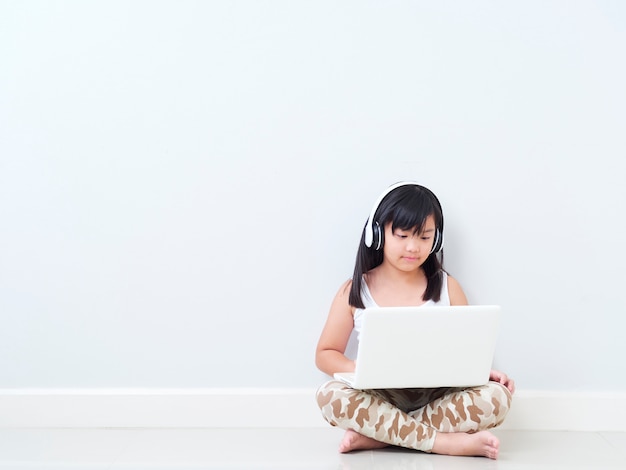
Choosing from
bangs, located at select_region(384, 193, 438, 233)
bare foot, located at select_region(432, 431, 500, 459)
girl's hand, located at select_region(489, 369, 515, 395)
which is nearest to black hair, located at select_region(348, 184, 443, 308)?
bangs, located at select_region(384, 193, 438, 233)

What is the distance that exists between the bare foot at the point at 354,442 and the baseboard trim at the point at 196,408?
232mm

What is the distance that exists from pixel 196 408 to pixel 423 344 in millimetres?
595

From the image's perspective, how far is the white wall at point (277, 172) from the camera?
1.83m

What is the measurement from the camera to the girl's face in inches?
67.9

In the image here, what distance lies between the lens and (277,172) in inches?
72.5

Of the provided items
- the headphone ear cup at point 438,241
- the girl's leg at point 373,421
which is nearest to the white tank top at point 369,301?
the headphone ear cup at point 438,241

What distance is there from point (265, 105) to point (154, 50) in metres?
0.28

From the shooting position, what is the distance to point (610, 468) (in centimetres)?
148

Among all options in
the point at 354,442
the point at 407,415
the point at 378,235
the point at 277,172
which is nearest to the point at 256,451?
the point at 354,442

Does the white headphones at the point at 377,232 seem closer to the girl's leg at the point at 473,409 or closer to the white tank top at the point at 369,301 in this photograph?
the white tank top at the point at 369,301

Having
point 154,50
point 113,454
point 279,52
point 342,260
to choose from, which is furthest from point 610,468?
point 154,50

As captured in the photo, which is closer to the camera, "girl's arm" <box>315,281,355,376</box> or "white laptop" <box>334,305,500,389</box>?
"white laptop" <box>334,305,500,389</box>

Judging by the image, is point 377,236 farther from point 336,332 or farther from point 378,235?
point 336,332

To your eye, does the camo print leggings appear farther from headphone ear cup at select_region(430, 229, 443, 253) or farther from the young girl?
headphone ear cup at select_region(430, 229, 443, 253)
